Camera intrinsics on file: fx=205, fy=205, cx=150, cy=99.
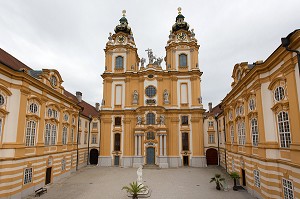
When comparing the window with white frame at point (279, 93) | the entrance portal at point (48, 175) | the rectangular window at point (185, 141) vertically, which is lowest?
the entrance portal at point (48, 175)

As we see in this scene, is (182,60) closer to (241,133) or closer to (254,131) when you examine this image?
(241,133)

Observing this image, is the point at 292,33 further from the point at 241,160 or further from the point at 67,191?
the point at 67,191

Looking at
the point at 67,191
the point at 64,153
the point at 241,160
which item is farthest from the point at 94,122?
the point at 241,160

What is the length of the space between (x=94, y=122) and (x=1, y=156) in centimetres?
2213

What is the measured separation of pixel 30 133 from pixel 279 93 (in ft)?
61.9

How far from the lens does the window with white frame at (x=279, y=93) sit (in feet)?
39.2

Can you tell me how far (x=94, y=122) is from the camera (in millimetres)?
36250

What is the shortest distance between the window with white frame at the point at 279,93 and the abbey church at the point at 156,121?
6 cm

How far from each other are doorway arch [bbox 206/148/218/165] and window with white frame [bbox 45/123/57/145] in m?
24.7

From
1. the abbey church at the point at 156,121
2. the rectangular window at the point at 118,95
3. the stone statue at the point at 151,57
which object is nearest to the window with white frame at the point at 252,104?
the abbey church at the point at 156,121

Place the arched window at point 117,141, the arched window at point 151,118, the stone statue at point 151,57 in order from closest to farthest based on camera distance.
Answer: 1. the arched window at point 151,118
2. the arched window at point 117,141
3. the stone statue at point 151,57

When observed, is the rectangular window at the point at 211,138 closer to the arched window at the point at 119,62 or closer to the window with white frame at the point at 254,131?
the window with white frame at the point at 254,131

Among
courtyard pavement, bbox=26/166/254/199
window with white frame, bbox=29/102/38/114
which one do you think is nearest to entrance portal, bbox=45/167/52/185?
courtyard pavement, bbox=26/166/254/199

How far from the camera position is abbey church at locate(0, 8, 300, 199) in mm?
12352
